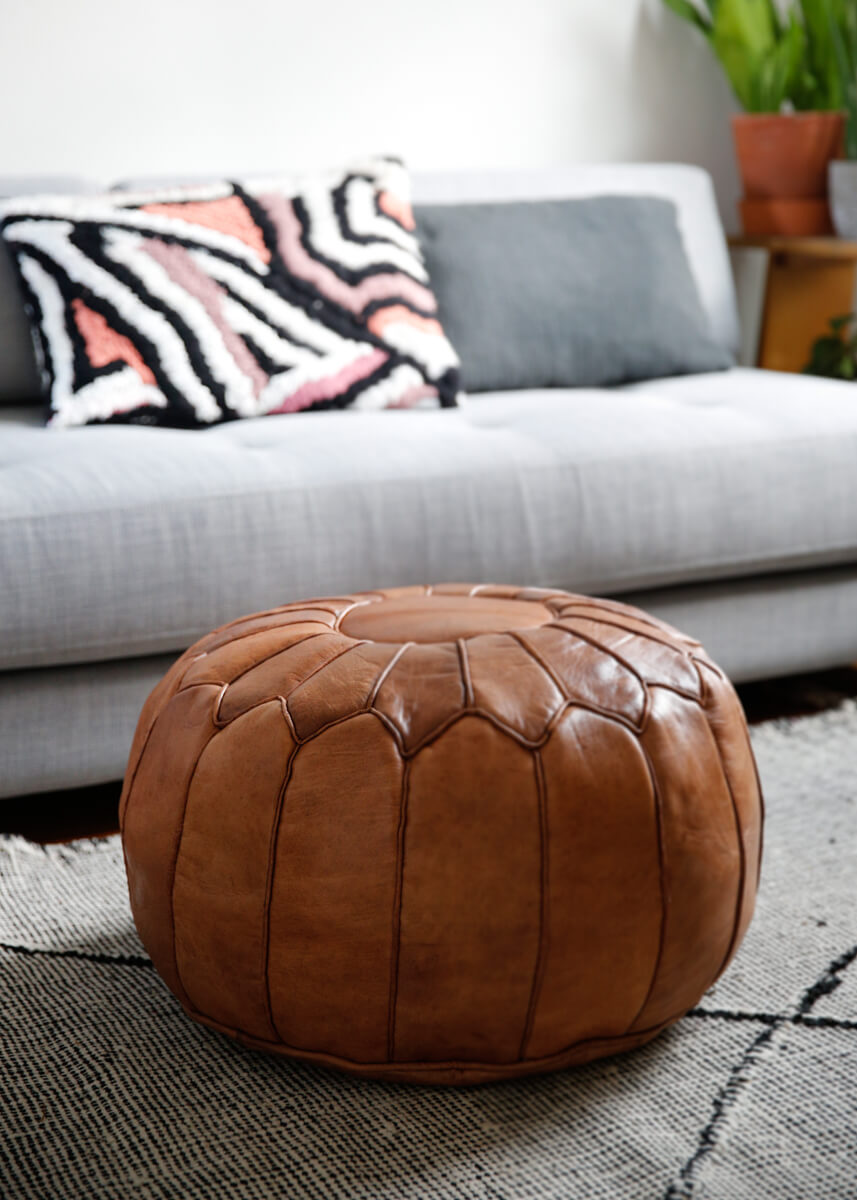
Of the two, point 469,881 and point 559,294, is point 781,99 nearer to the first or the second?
point 559,294

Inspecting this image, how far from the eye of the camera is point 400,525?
148cm

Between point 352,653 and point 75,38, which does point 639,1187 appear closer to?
point 352,653

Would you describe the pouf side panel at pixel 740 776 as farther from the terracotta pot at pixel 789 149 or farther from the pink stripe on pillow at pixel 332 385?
the terracotta pot at pixel 789 149

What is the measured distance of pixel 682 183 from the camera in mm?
2490

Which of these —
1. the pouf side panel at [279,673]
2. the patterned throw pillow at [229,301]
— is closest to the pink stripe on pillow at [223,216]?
the patterned throw pillow at [229,301]

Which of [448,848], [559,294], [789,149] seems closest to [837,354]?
[789,149]

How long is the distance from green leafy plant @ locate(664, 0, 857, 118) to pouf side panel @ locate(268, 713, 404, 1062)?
7.49ft

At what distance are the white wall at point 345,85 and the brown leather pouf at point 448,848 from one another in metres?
1.72

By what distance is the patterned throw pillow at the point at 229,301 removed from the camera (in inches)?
66.3

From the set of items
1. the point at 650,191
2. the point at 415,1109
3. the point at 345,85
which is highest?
the point at 345,85

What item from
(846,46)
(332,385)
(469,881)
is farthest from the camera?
(846,46)

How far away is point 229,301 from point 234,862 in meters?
1.11

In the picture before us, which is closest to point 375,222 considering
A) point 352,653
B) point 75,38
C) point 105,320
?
point 105,320

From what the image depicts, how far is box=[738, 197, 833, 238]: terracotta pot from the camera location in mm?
2713
